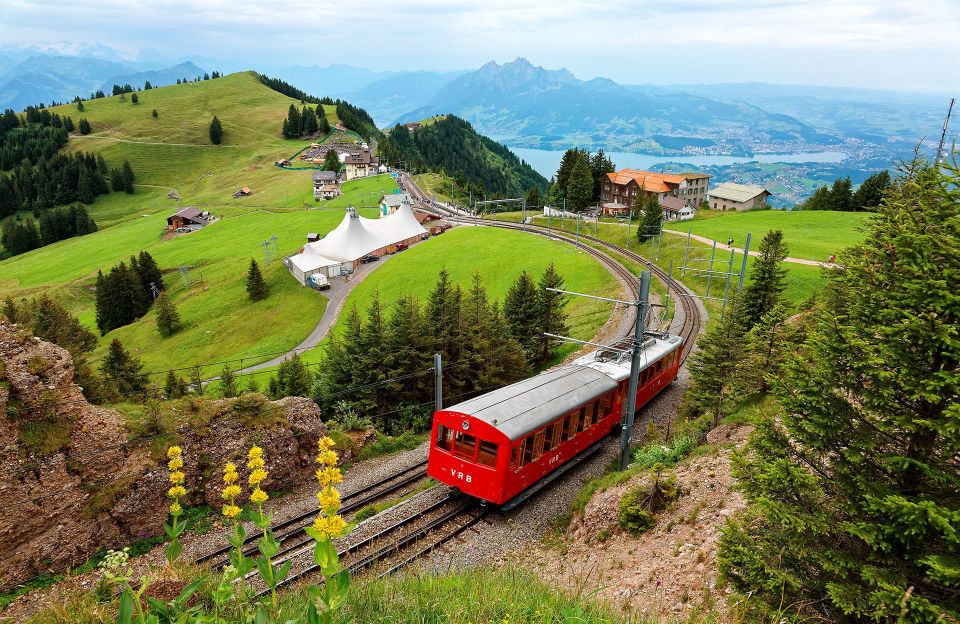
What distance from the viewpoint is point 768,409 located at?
1945cm

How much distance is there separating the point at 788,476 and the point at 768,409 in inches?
523

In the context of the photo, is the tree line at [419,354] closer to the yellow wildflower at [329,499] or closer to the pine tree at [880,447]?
the pine tree at [880,447]

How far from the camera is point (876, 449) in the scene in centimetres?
729

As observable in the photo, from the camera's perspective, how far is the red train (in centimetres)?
1569

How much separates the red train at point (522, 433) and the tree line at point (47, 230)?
139 meters

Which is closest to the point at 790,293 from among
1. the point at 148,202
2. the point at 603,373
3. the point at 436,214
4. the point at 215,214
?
the point at 603,373

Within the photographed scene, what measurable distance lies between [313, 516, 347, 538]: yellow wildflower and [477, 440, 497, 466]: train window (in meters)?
12.7

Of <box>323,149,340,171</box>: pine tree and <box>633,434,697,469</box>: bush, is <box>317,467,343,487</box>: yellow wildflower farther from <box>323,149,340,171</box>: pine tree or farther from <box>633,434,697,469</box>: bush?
<box>323,149,340,171</box>: pine tree

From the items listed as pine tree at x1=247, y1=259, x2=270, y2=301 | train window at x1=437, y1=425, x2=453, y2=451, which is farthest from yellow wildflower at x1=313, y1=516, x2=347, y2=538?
pine tree at x1=247, y1=259, x2=270, y2=301

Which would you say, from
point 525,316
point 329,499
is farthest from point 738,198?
point 329,499

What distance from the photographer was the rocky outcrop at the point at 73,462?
14148 millimetres

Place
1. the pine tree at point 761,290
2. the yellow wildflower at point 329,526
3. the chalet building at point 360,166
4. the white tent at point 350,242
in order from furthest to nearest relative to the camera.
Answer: the chalet building at point 360,166 → the white tent at point 350,242 → the pine tree at point 761,290 → the yellow wildflower at point 329,526

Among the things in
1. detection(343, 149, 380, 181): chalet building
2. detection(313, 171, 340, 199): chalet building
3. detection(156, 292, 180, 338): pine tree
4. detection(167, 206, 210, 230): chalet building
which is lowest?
detection(156, 292, 180, 338): pine tree

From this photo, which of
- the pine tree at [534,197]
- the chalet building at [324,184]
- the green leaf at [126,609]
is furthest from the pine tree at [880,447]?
the chalet building at [324,184]
